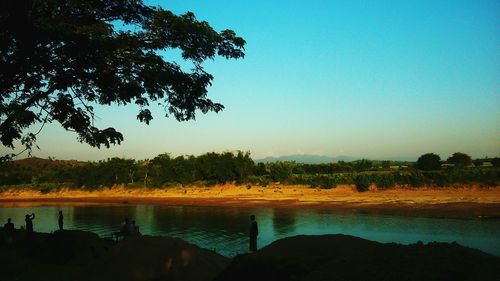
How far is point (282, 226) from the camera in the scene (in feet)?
116

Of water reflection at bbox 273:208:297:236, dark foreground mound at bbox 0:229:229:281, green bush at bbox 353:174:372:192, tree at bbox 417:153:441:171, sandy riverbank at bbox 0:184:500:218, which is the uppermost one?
tree at bbox 417:153:441:171

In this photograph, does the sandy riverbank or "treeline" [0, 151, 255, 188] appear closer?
the sandy riverbank

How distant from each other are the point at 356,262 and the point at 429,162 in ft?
329

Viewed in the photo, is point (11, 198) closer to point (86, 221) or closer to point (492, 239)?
point (86, 221)

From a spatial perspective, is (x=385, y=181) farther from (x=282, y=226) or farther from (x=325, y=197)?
(x=282, y=226)

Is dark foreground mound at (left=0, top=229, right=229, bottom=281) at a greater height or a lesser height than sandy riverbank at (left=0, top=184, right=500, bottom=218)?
greater

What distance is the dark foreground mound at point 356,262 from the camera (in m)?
5.96

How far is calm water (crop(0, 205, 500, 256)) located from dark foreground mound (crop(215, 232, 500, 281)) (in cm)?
1552

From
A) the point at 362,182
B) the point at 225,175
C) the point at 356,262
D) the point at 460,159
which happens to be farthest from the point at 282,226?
the point at 460,159

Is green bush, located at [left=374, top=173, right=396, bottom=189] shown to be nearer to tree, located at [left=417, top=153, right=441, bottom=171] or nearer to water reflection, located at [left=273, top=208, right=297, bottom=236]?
water reflection, located at [left=273, top=208, right=297, bottom=236]

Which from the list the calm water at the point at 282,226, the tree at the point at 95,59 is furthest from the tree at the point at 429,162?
the tree at the point at 95,59

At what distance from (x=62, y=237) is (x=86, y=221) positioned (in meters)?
26.5

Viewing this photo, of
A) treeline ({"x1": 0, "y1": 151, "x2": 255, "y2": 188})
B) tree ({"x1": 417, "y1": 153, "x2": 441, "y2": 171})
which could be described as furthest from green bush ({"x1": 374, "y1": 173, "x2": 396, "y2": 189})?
tree ({"x1": 417, "y1": 153, "x2": 441, "y2": 171})

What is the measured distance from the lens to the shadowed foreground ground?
20.1ft
